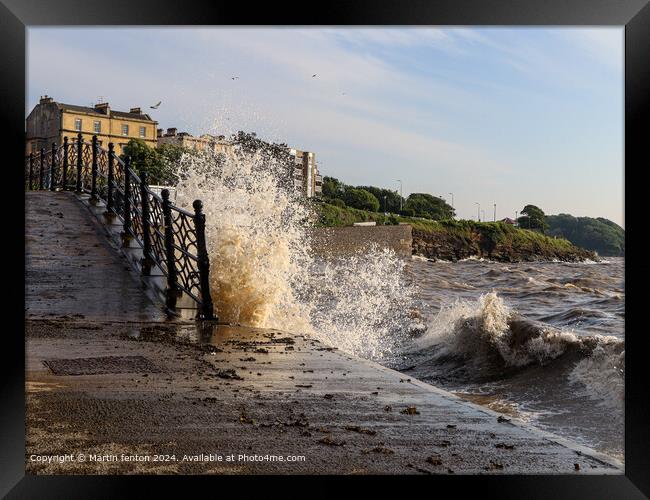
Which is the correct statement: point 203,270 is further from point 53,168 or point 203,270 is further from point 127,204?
point 53,168

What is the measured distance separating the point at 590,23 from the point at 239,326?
15.9 ft

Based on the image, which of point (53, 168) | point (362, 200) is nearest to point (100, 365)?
point (362, 200)

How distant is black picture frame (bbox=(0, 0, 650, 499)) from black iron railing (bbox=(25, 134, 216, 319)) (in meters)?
4.09

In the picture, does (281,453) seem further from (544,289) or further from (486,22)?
(544,289)

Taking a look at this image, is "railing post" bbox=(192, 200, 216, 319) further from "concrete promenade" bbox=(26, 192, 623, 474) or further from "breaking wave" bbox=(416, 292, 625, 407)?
"breaking wave" bbox=(416, 292, 625, 407)

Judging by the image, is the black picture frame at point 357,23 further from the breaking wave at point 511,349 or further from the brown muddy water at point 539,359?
the breaking wave at point 511,349

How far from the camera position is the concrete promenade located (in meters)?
3.25

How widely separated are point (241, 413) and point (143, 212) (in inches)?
219

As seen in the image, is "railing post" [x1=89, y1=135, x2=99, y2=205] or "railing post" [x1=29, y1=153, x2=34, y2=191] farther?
"railing post" [x1=29, y1=153, x2=34, y2=191]

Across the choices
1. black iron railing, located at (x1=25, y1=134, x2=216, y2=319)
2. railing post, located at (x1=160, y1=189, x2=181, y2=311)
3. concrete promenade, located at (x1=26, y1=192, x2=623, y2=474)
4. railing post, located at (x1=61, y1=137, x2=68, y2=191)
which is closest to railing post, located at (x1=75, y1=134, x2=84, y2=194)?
black iron railing, located at (x1=25, y1=134, x2=216, y2=319)

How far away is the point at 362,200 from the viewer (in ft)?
43.7

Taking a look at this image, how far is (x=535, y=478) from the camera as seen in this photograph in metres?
3.05

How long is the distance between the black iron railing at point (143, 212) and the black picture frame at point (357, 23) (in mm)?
4086
